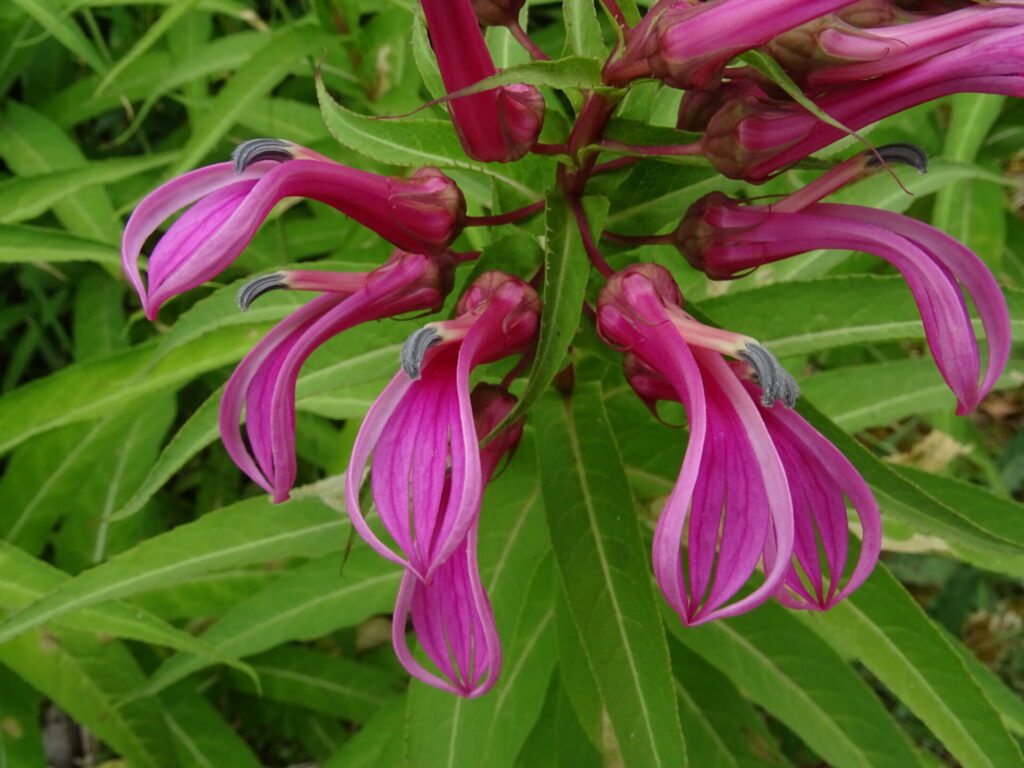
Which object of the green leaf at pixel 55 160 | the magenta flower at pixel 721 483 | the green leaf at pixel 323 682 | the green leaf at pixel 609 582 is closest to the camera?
the magenta flower at pixel 721 483

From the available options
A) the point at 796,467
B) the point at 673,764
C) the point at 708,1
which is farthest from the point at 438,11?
the point at 673,764

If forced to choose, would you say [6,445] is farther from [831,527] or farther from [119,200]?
[831,527]

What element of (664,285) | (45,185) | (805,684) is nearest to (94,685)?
(45,185)

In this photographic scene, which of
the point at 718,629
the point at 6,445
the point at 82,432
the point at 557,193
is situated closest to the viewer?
the point at 557,193

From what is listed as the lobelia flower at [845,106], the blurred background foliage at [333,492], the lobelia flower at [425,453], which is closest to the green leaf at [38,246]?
the blurred background foliage at [333,492]

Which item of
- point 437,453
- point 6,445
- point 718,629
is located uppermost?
point 437,453

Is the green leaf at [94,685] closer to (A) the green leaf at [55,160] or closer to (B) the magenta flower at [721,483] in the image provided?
(A) the green leaf at [55,160]

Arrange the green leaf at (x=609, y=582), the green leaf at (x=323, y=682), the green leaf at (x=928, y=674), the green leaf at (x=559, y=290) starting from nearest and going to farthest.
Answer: the green leaf at (x=559, y=290) → the green leaf at (x=609, y=582) → the green leaf at (x=928, y=674) → the green leaf at (x=323, y=682)
